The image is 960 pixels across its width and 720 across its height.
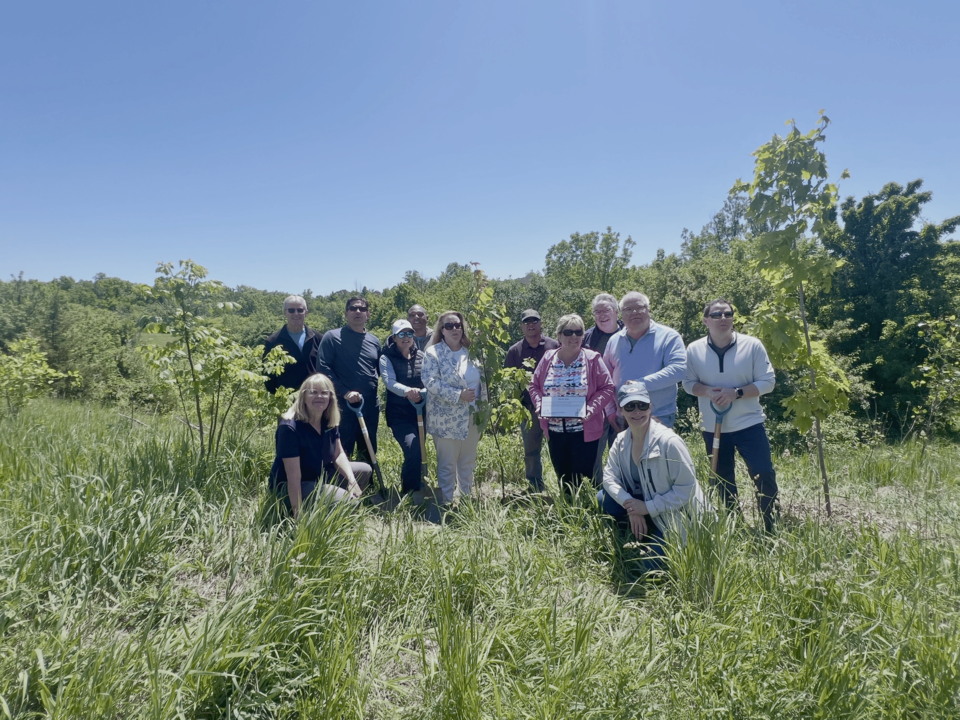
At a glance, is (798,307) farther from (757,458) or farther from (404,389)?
(404,389)

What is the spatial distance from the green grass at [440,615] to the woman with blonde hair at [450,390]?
1.09 meters

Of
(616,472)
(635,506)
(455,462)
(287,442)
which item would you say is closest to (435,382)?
(455,462)

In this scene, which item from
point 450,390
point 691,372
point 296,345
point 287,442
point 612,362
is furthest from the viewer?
point 296,345

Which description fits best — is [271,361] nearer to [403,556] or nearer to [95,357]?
[403,556]

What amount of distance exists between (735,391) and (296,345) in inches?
171

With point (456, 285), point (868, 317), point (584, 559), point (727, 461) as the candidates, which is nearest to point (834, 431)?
point (727, 461)

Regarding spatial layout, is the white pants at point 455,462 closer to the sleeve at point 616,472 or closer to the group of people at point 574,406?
the group of people at point 574,406

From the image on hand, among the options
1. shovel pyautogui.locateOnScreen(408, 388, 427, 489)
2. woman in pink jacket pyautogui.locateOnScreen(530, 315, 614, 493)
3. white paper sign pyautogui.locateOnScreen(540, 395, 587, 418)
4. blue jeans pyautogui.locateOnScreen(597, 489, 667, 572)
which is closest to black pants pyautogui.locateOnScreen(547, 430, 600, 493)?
woman in pink jacket pyautogui.locateOnScreen(530, 315, 614, 493)

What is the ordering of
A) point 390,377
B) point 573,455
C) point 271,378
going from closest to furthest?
1. point 573,455
2. point 390,377
3. point 271,378

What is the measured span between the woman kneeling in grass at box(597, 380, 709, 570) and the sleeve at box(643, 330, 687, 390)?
64cm

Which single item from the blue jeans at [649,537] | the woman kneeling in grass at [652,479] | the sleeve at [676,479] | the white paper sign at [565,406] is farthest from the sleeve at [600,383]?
the sleeve at [676,479]

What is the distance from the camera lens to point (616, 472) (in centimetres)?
350

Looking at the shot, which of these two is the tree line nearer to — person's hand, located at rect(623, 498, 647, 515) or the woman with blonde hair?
the woman with blonde hair

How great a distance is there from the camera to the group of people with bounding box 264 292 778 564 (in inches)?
129
